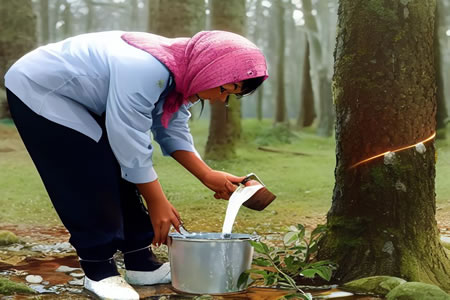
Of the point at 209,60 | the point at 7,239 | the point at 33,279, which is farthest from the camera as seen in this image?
the point at 7,239

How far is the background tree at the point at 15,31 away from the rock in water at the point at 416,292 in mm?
9281

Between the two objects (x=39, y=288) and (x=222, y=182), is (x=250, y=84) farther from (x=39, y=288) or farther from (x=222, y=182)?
(x=39, y=288)

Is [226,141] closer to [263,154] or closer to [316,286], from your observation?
[263,154]

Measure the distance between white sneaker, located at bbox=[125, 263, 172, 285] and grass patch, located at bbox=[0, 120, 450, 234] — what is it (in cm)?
254

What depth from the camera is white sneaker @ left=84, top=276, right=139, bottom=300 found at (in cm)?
291

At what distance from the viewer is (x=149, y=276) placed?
339 centimetres

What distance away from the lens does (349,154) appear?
11.4 ft

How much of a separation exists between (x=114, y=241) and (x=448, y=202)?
5.42 meters

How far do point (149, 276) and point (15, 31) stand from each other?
8.81 meters

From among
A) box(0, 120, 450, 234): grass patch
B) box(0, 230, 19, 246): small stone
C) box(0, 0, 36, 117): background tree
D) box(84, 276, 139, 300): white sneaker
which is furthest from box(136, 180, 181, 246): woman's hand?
box(0, 0, 36, 117): background tree

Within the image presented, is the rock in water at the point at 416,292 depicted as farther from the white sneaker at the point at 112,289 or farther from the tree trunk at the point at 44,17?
the tree trunk at the point at 44,17

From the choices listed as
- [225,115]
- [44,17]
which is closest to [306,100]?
[225,115]

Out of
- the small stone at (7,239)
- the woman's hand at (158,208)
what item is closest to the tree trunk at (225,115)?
the small stone at (7,239)

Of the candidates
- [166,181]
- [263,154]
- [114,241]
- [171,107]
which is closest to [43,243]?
[114,241]
